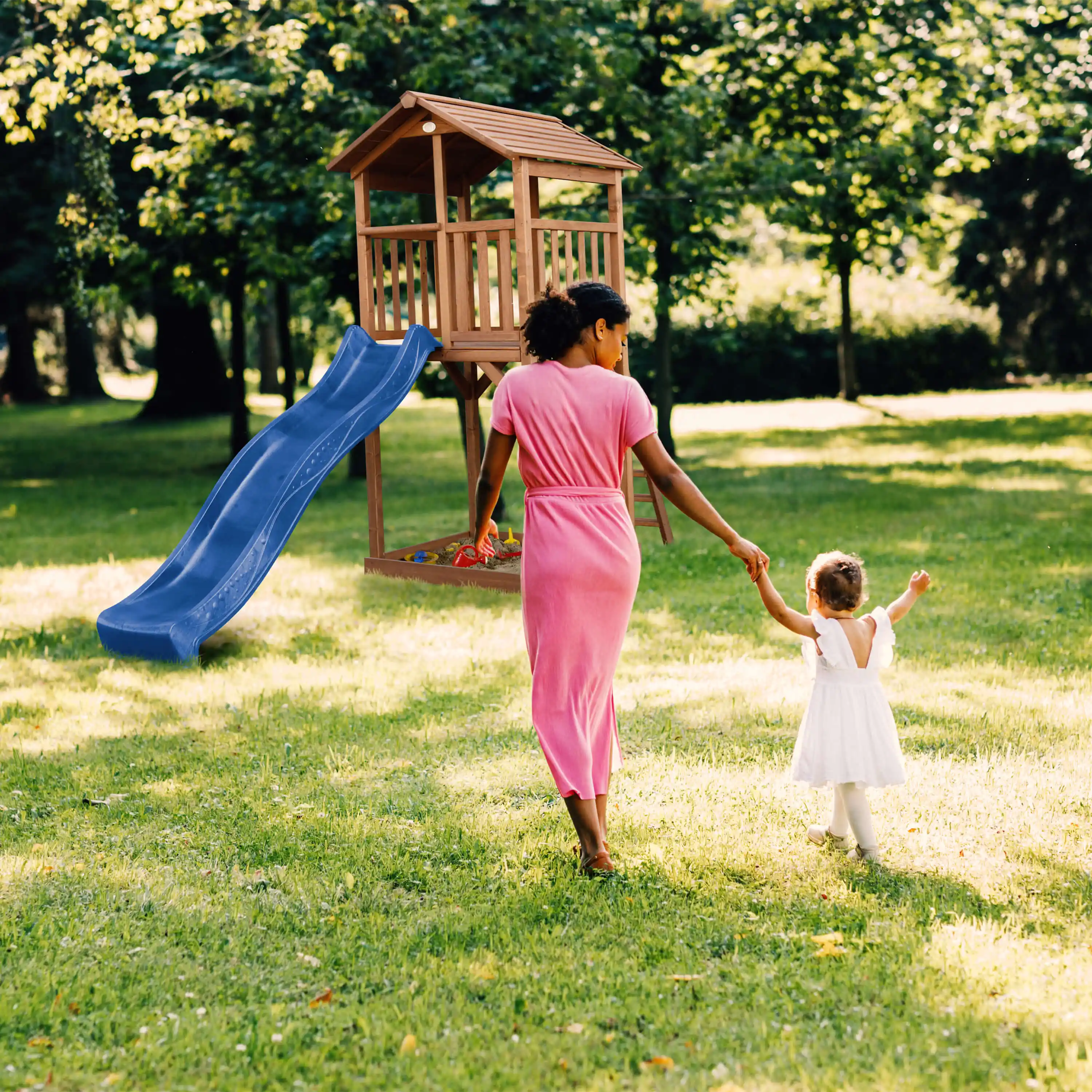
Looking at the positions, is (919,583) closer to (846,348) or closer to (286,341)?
(286,341)

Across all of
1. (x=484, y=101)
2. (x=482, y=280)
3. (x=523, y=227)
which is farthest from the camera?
(x=484, y=101)

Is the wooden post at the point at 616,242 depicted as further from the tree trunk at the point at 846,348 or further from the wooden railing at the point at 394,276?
the tree trunk at the point at 846,348

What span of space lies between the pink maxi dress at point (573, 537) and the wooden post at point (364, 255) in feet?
16.8

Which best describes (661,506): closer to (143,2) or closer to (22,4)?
(143,2)

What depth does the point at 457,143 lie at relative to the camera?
9.55m

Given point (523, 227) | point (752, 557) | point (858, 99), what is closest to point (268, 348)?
point (858, 99)

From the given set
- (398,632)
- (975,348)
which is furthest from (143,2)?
(975,348)

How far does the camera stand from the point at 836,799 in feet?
15.7

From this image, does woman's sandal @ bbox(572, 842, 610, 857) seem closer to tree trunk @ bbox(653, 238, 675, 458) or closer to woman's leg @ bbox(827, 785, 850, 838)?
woman's leg @ bbox(827, 785, 850, 838)

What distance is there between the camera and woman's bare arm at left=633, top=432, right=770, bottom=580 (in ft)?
15.0

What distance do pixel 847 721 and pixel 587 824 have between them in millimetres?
980

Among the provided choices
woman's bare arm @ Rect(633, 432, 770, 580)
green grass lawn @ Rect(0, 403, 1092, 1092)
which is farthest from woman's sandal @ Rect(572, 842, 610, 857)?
woman's bare arm @ Rect(633, 432, 770, 580)

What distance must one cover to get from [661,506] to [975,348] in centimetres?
2482

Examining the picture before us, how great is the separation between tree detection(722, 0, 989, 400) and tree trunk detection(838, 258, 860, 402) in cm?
570
